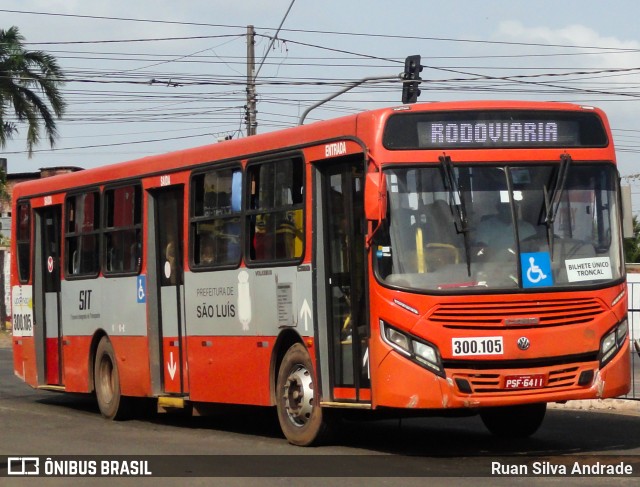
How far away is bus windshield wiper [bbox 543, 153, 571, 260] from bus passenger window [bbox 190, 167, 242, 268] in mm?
3602

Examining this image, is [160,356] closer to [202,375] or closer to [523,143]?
[202,375]

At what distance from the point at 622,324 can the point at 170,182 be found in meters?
5.89

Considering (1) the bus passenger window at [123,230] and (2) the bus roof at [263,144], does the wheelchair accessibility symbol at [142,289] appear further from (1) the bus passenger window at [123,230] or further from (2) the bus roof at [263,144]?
(2) the bus roof at [263,144]

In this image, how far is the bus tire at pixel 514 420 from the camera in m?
13.2

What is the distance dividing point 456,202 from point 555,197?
0.93 metres

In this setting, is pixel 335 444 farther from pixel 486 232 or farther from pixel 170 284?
pixel 170 284

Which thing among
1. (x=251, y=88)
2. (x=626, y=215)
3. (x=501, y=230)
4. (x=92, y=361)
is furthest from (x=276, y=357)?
(x=251, y=88)

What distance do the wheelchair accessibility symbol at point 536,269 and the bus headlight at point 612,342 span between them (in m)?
0.76

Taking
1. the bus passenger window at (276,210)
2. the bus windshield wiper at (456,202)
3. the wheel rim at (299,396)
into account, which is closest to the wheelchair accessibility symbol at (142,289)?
the bus passenger window at (276,210)

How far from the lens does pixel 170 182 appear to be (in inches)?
609

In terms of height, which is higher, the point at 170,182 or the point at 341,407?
the point at 170,182

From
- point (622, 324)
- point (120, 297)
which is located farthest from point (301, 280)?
point (120, 297)

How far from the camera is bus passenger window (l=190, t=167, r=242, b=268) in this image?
1398cm

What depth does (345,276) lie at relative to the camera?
12.2 metres
